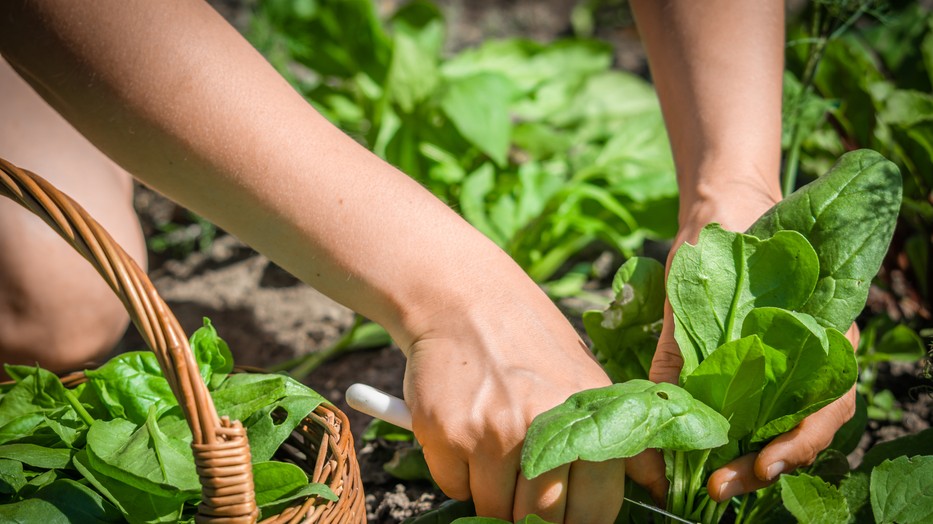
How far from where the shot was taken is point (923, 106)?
1.21m

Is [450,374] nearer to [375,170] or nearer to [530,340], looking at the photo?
[530,340]

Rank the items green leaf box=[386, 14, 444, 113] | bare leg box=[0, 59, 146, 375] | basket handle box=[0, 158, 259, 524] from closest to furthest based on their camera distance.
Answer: basket handle box=[0, 158, 259, 524]
bare leg box=[0, 59, 146, 375]
green leaf box=[386, 14, 444, 113]

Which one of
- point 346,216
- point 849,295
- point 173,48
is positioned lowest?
point 849,295

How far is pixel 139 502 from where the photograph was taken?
2.41 ft

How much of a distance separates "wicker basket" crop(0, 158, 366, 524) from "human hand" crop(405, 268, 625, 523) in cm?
11

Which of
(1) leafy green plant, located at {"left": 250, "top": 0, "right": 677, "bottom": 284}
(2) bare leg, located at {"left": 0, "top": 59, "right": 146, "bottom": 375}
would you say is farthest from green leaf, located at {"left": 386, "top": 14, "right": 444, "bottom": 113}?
(2) bare leg, located at {"left": 0, "top": 59, "right": 146, "bottom": 375}

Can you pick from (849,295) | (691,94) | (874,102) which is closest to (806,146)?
(874,102)

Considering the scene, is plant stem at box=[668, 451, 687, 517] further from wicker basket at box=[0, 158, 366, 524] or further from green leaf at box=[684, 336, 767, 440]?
wicker basket at box=[0, 158, 366, 524]

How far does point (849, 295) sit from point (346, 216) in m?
0.54

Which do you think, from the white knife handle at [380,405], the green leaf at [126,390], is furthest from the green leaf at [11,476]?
the white knife handle at [380,405]

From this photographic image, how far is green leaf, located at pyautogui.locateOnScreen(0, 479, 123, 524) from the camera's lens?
0.71 metres

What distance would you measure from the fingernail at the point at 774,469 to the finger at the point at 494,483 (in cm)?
25

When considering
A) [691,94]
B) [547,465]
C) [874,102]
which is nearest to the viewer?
[547,465]

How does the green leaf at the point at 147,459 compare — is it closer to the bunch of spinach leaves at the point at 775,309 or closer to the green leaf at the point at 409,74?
the bunch of spinach leaves at the point at 775,309
